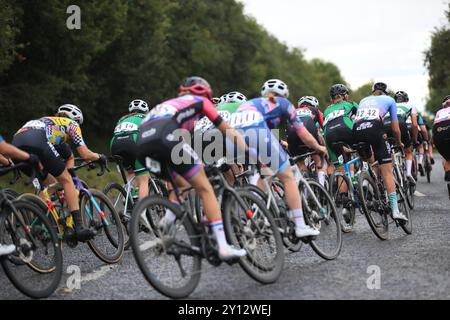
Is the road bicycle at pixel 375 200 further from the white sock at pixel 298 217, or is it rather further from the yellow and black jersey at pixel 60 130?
the yellow and black jersey at pixel 60 130

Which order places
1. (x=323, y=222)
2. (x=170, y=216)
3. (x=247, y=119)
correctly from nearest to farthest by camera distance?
(x=170, y=216)
(x=247, y=119)
(x=323, y=222)

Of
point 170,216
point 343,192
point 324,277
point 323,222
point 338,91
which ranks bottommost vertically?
point 324,277

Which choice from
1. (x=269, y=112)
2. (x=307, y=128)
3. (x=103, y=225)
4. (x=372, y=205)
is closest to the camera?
(x=269, y=112)

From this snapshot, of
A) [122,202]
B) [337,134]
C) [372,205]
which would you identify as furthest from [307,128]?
[122,202]

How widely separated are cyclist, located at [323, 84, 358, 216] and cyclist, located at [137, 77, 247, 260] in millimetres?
4796

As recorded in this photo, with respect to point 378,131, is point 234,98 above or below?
above

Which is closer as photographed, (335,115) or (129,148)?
(129,148)

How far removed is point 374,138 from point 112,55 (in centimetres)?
2904

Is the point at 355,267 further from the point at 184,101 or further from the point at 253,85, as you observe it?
the point at 253,85

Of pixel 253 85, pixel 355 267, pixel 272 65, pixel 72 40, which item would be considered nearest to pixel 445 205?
pixel 355 267

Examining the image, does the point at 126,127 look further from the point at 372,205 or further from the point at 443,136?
the point at 443,136

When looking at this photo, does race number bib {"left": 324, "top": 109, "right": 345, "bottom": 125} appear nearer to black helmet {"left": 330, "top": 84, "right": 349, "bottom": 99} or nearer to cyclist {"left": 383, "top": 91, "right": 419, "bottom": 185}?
black helmet {"left": 330, "top": 84, "right": 349, "bottom": 99}

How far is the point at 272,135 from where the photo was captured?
8.47m
